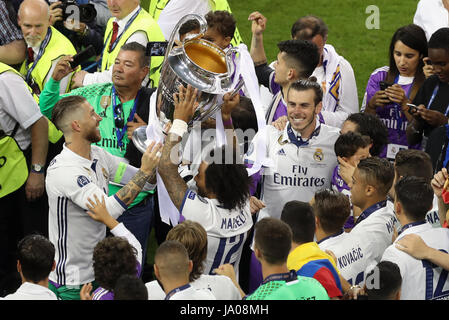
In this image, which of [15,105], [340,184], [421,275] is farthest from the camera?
[15,105]

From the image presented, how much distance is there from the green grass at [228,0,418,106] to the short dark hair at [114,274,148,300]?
664 cm

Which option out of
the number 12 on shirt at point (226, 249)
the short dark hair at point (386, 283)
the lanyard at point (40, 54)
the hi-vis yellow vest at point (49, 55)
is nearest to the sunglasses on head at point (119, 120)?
the hi-vis yellow vest at point (49, 55)

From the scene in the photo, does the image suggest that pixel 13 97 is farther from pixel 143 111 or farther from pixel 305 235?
pixel 305 235

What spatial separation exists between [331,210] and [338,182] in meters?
0.64

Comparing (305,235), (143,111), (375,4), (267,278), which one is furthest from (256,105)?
(375,4)

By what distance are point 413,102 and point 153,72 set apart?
1.92 m

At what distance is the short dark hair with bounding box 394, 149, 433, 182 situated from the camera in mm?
4746

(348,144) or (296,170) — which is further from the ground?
(348,144)

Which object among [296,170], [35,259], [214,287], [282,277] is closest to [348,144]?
[296,170]

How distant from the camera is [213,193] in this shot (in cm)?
430

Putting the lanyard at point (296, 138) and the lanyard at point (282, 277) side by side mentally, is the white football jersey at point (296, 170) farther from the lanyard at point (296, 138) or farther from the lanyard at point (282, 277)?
the lanyard at point (282, 277)

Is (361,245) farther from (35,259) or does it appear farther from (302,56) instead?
(35,259)
